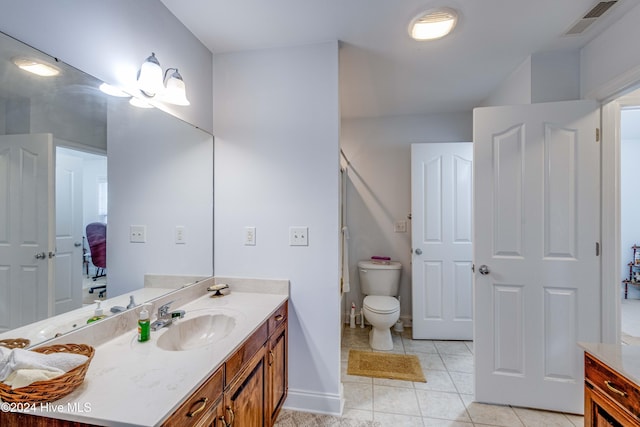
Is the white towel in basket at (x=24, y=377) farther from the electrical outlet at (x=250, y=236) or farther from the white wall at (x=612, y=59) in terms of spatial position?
the white wall at (x=612, y=59)

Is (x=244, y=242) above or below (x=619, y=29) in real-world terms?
below

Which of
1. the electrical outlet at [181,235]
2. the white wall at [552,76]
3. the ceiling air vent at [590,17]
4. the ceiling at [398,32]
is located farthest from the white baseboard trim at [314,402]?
the ceiling air vent at [590,17]

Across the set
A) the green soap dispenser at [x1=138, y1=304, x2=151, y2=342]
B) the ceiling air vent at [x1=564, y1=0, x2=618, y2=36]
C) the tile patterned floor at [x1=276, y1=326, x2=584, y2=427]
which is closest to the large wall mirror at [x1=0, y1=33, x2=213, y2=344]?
the green soap dispenser at [x1=138, y1=304, x2=151, y2=342]

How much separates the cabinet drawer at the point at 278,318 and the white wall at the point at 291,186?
0.09 metres

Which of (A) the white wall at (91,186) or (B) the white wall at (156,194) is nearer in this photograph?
(A) the white wall at (91,186)

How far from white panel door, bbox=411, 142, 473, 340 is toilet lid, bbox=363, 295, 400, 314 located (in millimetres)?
334

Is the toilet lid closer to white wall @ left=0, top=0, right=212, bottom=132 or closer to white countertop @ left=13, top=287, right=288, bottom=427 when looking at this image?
white countertop @ left=13, top=287, right=288, bottom=427

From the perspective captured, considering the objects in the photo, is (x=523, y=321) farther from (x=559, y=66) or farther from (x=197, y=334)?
(x=197, y=334)

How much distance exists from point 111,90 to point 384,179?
2562 mm

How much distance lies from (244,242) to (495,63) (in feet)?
7.49

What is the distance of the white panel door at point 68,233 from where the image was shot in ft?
3.25

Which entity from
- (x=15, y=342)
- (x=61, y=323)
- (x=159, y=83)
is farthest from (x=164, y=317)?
(x=159, y=83)

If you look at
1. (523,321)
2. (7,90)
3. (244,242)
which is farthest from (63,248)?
(523,321)

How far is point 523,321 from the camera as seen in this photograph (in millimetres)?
1759
